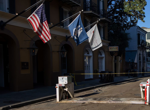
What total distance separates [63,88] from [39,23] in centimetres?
416

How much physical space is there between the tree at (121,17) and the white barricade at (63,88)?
19.7 meters

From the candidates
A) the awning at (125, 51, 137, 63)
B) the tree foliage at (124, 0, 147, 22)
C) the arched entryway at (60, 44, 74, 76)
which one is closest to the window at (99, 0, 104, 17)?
the tree foliage at (124, 0, 147, 22)

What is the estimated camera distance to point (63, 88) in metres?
10.1

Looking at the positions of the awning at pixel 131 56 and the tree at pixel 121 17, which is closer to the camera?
the tree at pixel 121 17

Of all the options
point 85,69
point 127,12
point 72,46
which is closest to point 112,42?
point 127,12

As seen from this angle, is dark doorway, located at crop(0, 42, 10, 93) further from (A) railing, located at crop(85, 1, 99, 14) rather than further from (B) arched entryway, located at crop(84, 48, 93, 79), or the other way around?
(A) railing, located at crop(85, 1, 99, 14)

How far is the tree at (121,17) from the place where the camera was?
93.7 ft

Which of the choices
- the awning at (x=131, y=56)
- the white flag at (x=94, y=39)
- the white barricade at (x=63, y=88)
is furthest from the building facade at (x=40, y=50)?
the awning at (x=131, y=56)

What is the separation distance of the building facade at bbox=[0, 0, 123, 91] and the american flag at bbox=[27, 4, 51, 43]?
63.0 inches

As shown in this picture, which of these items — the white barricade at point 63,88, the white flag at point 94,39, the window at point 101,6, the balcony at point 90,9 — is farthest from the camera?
the window at point 101,6

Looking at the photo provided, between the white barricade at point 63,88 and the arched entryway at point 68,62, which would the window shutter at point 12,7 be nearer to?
the white barricade at point 63,88

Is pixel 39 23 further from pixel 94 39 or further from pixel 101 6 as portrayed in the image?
pixel 101 6

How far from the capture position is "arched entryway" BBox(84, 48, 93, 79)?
867 inches

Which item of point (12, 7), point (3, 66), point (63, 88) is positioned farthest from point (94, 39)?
point (63, 88)
